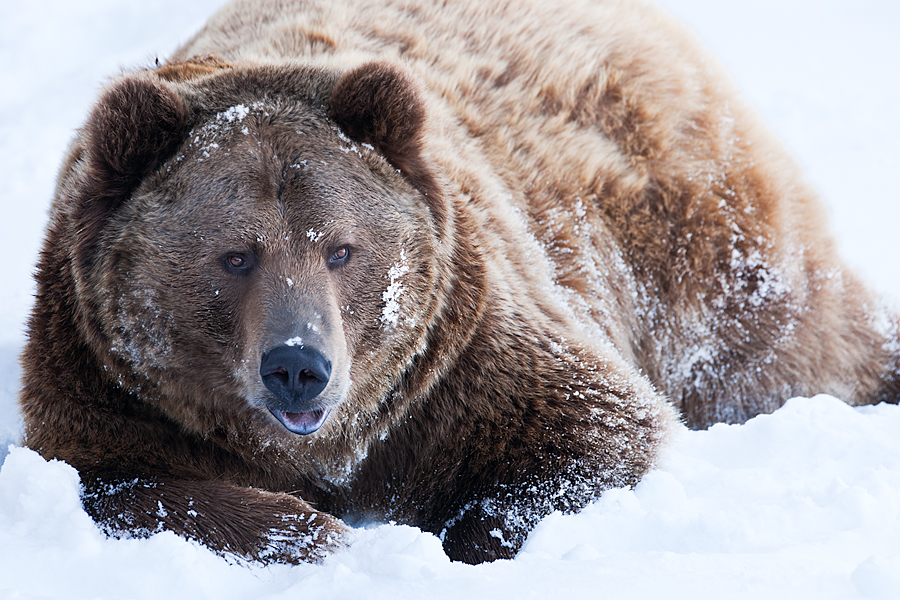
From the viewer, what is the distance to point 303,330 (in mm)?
3334

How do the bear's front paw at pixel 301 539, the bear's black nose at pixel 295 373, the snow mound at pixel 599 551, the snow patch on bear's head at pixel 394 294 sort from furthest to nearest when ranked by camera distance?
the snow patch on bear's head at pixel 394 294 < the bear's front paw at pixel 301 539 < the bear's black nose at pixel 295 373 < the snow mound at pixel 599 551

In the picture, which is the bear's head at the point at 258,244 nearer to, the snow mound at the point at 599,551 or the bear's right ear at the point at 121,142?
the bear's right ear at the point at 121,142

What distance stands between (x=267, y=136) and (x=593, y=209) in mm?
2237

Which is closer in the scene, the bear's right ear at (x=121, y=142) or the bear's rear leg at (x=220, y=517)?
the bear's rear leg at (x=220, y=517)

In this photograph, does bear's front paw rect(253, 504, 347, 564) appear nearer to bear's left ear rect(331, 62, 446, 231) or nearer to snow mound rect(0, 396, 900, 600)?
snow mound rect(0, 396, 900, 600)

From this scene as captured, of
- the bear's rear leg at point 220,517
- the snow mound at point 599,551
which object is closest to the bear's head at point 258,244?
the bear's rear leg at point 220,517

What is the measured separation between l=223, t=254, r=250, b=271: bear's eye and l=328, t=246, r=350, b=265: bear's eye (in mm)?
315

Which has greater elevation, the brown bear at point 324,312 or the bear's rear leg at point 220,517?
the brown bear at point 324,312

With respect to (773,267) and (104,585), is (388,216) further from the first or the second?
(773,267)

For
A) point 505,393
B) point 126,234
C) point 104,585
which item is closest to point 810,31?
point 505,393

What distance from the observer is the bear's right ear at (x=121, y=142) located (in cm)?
357

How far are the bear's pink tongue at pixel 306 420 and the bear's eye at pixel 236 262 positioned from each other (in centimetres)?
57

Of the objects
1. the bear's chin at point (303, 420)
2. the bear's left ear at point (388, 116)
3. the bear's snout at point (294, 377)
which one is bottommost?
the bear's chin at point (303, 420)

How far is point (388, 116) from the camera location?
3828 mm
